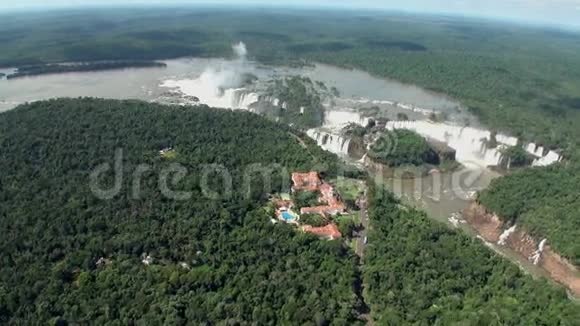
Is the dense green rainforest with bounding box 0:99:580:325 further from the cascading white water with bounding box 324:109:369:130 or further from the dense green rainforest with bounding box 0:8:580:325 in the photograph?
the cascading white water with bounding box 324:109:369:130

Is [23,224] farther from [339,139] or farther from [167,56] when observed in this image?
[167,56]

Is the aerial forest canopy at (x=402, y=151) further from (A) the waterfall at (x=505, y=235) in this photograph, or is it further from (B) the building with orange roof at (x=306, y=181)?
(A) the waterfall at (x=505, y=235)

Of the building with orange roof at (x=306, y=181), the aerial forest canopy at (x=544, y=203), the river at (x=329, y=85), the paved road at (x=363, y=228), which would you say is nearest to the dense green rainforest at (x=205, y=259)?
the paved road at (x=363, y=228)

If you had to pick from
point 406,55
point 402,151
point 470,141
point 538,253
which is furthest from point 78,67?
→ point 538,253

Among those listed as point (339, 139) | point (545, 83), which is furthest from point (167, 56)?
point (545, 83)

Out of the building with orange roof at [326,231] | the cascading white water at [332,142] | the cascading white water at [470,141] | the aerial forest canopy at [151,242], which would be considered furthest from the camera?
the cascading white water at [332,142]

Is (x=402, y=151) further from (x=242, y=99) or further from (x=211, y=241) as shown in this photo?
(x=242, y=99)
